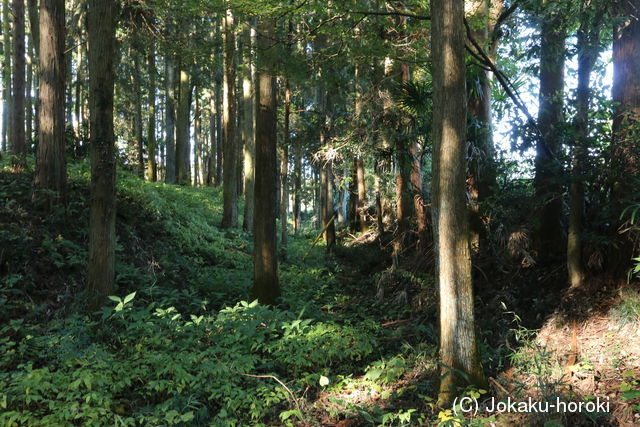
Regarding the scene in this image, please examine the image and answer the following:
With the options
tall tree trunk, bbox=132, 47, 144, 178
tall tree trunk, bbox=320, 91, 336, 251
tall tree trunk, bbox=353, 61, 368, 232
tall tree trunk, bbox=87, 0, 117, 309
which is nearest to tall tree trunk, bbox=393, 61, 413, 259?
tall tree trunk, bbox=353, 61, 368, 232

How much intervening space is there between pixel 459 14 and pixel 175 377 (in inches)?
191

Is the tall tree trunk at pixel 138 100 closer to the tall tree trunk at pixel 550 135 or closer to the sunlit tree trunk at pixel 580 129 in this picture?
the tall tree trunk at pixel 550 135

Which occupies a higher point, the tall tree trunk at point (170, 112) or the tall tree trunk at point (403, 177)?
the tall tree trunk at point (170, 112)

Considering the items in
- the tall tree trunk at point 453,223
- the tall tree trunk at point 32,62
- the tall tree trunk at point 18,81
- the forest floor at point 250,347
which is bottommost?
the forest floor at point 250,347

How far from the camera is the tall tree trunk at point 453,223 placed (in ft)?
14.0

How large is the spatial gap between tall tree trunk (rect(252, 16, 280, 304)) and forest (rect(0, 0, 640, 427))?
42mm

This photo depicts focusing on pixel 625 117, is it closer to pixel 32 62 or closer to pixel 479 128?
pixel 479 128

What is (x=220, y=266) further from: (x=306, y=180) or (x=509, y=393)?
(x=306, y=180)

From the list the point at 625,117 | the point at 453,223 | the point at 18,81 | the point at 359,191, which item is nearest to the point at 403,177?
the point at 625,117

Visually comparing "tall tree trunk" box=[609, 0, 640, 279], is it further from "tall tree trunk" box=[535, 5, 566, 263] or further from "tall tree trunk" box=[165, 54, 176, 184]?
"tall tree trunk" box=[165, 54, 176, 184]

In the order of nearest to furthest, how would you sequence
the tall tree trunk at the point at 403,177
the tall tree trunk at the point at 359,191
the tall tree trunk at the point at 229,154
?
the tall tree trunk at the point at 403,177
the tall tree trunk at the point at 359,191
the tall tree trunk at the point at 229,154

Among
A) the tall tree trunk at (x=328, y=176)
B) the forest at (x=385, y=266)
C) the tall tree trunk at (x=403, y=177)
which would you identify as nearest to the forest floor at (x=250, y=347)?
the forest at (x=385, y=266)

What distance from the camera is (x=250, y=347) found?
5.64 metres

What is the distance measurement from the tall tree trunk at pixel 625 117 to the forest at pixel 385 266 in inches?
1.0
